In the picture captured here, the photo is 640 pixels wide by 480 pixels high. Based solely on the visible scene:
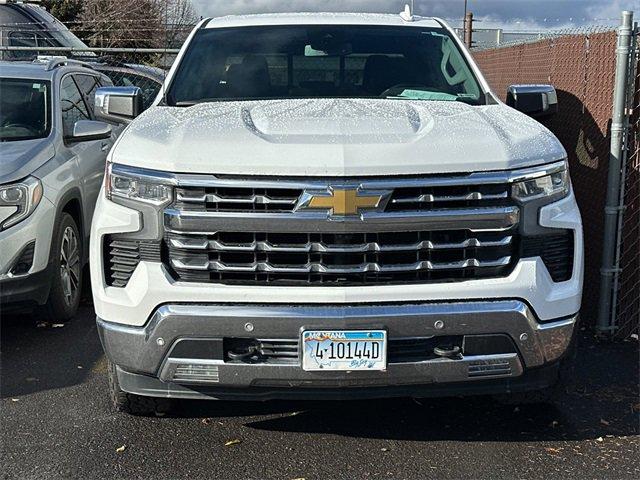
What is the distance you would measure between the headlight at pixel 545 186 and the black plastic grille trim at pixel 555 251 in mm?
177

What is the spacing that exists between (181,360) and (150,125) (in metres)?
1.21

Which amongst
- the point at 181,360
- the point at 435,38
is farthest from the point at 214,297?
the point at 435,38

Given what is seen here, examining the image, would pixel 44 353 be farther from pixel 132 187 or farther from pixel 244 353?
pixel 244 353

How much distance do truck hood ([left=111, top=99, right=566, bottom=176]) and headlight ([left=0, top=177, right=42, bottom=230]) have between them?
1.52m

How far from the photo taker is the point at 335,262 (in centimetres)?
353

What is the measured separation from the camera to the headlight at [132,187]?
3529 mm

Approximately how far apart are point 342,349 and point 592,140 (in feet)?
11.6

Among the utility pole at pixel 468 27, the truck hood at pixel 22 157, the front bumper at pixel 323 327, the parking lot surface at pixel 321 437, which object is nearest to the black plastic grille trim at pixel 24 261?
the truck hood at pixel 22 157

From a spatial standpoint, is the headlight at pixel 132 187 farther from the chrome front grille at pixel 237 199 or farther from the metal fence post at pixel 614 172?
the metal fence post at pixel 614 172

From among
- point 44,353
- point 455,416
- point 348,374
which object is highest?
point 348,374

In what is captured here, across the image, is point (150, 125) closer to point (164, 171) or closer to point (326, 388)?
point (164, 171)

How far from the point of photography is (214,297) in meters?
3.48

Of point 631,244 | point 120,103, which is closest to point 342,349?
point 120,103

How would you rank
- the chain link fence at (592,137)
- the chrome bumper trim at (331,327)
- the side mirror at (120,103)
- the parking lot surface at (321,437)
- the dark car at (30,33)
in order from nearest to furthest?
the chrome bumper trim at (331,327), the parking lot surface at (321,437), the side mirror at (120,103), the chain link fence at (592,137), the dark car at (30,33)
